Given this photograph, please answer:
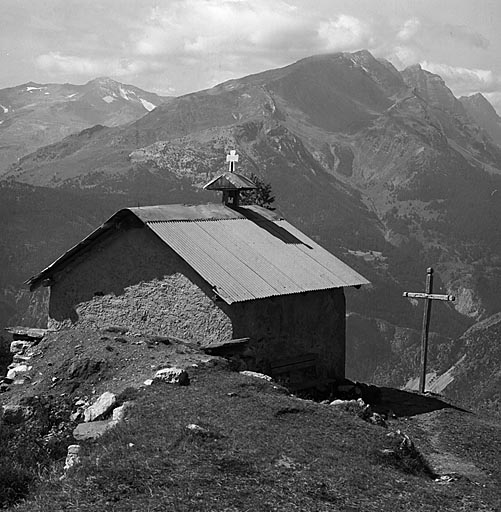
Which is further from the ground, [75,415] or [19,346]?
[19,346]

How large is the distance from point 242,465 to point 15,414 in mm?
4554

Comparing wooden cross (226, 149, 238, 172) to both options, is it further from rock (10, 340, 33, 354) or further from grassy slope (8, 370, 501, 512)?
grassy slope (8, 370, 501, 512)

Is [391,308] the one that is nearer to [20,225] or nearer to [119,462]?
[20,225]

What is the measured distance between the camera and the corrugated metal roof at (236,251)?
747 inches

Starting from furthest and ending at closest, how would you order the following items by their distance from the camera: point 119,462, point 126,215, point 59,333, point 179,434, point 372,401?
point 372,401 < point 126,215 < point 59,333 < point 179,434 < point 119,462

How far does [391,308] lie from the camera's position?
154500mm

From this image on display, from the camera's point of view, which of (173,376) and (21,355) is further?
(21,355)

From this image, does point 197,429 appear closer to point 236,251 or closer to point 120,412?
point 120,412

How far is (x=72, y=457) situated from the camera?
36.0 ft

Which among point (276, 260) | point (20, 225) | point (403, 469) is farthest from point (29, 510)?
point (20, 225)

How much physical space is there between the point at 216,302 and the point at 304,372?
3746mm

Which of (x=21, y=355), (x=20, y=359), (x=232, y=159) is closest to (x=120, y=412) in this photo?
(x=20, y=359)

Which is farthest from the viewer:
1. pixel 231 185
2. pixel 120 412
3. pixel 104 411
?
pixel 231 185

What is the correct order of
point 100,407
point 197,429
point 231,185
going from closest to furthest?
1. point 197,429
2. point 100,407
3. point 231,185
